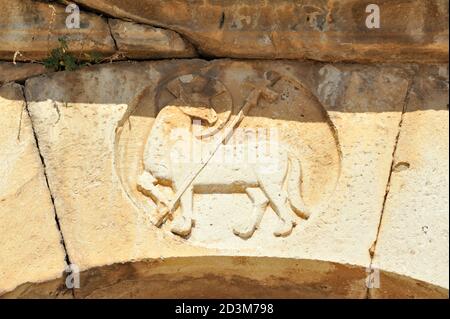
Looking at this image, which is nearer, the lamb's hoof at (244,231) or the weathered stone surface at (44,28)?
the lamb's hoof at (244,231)

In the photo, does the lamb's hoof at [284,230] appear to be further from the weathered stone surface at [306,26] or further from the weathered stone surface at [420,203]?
the weathered stone surface at [306,26]

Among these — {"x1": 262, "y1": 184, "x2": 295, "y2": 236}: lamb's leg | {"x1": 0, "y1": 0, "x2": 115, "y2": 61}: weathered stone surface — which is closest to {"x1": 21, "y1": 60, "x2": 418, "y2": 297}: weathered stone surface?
{"x1": 262, "y1": 184, "x2": 295, "y2": 236}: lamb's leg

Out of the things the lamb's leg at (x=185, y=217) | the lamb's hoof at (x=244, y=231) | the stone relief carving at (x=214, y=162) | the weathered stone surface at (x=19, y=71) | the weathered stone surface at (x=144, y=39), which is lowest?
the lamb's hoof at (x=244, y=231)

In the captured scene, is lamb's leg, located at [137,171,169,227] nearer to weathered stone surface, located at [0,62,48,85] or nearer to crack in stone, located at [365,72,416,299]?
weathered stone surface, located at [0,62,48,85]

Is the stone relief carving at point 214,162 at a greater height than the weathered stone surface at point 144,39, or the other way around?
the weathered stone surface at point 144,39

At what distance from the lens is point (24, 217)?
463 cm

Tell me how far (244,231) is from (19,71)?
1279mm

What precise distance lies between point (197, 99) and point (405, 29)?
0.97m

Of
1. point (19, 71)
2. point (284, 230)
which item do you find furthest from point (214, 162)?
point (19, 71)

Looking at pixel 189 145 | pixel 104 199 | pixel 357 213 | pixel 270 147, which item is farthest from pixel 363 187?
pixel 104 199

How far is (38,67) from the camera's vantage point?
16.1 ft

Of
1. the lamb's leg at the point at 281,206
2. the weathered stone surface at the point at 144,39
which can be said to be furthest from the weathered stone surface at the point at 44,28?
the lamb's leg at the point at 281,206

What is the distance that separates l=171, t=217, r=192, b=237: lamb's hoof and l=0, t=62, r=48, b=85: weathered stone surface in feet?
3.14

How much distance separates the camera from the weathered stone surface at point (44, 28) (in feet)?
15.8
